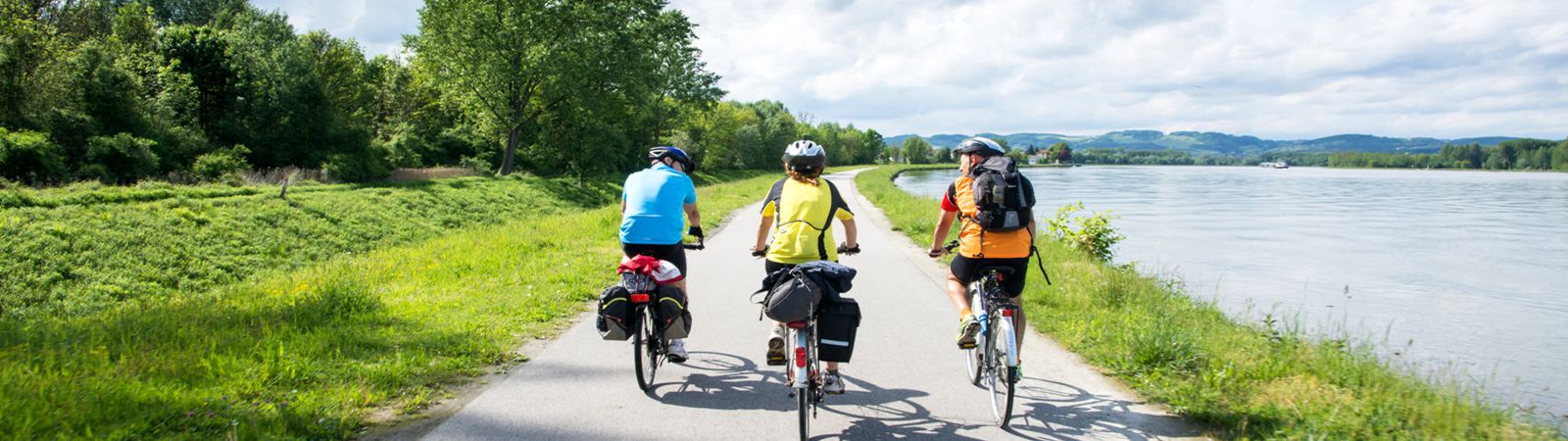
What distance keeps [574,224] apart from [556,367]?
38.7 ft

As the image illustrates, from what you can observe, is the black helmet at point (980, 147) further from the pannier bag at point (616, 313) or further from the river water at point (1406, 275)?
the river water at point (1406, 275)

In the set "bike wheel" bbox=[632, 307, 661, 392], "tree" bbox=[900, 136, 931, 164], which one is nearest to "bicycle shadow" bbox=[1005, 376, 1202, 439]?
"bike wheel" bbox=[632, 307, 661, 392]

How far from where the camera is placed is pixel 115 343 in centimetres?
540

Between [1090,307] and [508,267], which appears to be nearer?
[1090,307]

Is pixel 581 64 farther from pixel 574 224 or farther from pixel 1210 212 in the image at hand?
pixel 1210 212

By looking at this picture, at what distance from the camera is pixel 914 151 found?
15788 centimetres

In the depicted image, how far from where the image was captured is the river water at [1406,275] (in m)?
8.53

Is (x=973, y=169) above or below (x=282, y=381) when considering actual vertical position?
above

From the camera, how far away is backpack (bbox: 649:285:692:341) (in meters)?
4.80

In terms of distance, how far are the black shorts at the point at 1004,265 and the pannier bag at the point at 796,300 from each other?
48.3 inches

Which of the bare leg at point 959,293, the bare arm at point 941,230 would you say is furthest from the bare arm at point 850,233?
the bare leg at point 959,293

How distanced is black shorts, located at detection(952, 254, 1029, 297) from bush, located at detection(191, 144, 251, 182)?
1031 inches

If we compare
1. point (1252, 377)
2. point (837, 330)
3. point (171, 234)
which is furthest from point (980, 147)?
point (171, 234)

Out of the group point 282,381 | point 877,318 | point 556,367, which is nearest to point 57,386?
point 282,381
